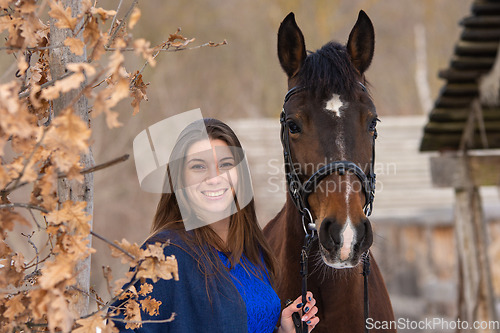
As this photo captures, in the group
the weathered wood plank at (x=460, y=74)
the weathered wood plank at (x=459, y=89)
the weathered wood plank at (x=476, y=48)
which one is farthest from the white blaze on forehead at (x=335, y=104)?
the weathered wood plank at (x=459, y=89)

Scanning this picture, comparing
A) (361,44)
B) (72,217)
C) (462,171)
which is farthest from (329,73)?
(462,171)

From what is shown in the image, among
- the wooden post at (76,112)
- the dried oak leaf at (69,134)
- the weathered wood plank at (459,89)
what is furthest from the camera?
the weathered wood plank at (459,89)

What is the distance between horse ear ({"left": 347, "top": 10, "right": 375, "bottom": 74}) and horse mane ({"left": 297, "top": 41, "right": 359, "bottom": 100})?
12 cm

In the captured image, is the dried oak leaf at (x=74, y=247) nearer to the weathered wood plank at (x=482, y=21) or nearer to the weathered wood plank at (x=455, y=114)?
the weathered wood plank at (x=482, y=21)

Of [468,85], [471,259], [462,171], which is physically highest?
[468,85]

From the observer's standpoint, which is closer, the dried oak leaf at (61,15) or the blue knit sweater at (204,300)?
the dried oak leaf at (61,15)

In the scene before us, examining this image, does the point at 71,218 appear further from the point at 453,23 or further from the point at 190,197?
the point at 453,23

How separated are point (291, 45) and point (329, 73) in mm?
410

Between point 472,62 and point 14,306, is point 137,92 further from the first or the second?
point 472,62

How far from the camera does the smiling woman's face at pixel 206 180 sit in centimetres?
195

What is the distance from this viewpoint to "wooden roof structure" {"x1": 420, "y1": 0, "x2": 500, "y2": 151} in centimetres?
399

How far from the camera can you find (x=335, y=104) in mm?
2121

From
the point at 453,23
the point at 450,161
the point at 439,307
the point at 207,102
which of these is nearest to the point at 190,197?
the point at 450,161

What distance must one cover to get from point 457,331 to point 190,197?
426 centimetres
